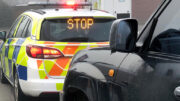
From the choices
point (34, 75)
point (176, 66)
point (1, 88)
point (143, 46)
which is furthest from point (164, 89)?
point (1, 88)

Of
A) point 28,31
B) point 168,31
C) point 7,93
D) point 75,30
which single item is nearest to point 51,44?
point 75,30

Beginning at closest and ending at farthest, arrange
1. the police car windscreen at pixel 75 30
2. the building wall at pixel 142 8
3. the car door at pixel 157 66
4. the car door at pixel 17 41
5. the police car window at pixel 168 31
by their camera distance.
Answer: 1. the car door at pixel 157 66
2. the police car window at pixel 168 31
3. the police car windscreen at pixel 75 30
4. the car door at pixel 17 41
5. the building wall at pixel 142 8

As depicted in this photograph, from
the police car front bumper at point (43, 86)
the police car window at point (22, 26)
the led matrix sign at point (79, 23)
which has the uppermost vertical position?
the led matrix sign at point (79, 23)

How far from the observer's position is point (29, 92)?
6129 mm

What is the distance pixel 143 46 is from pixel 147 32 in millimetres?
114

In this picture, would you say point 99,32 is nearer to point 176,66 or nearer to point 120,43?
point 120,43

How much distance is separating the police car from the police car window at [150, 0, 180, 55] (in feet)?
10.9

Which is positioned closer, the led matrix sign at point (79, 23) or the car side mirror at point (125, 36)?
the car side mirror at point (125, 36)

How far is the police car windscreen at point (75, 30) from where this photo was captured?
6.33 meters

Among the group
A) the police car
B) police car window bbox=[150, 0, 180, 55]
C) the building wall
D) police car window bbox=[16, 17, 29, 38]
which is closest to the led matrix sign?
the police car

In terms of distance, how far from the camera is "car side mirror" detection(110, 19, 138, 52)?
2.92 meters

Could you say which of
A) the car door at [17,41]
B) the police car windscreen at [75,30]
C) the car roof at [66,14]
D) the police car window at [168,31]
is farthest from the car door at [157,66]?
the car door at [17,41]

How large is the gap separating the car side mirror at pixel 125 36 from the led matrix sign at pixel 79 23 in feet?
11.4

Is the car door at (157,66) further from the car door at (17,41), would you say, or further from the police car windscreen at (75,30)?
the car door at (17,41)
